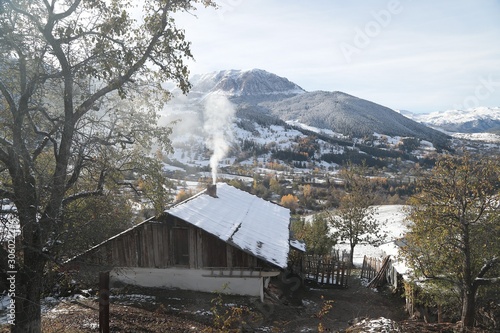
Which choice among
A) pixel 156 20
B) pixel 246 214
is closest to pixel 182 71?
pixel 156 20

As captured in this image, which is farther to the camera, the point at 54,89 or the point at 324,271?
the point at 324,271

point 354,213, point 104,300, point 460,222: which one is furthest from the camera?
point 354,213

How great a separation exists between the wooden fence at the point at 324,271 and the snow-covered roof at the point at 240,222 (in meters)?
2.63

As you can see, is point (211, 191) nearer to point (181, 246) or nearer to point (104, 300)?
point (181, 246)

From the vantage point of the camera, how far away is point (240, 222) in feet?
67.9

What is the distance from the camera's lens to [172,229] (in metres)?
17.3

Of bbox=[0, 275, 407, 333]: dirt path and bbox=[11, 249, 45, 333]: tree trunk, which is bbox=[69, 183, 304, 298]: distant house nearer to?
bbox=[0, 275, 407, 333]: dirt path

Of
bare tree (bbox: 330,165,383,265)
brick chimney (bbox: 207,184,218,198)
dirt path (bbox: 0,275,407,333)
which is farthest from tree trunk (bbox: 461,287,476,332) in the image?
bare tree (bbox: 330,165,383,265)

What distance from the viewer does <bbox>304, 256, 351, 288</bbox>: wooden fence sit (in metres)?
22.6

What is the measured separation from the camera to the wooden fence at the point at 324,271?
2261 centimetres

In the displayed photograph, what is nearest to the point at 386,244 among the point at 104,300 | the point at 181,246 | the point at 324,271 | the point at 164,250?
the point at 324,271

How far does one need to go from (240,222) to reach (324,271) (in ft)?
22.0

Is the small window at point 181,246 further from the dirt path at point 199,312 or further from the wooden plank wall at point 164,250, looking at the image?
the dirt path at point 199,312

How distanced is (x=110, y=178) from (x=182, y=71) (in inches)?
161
